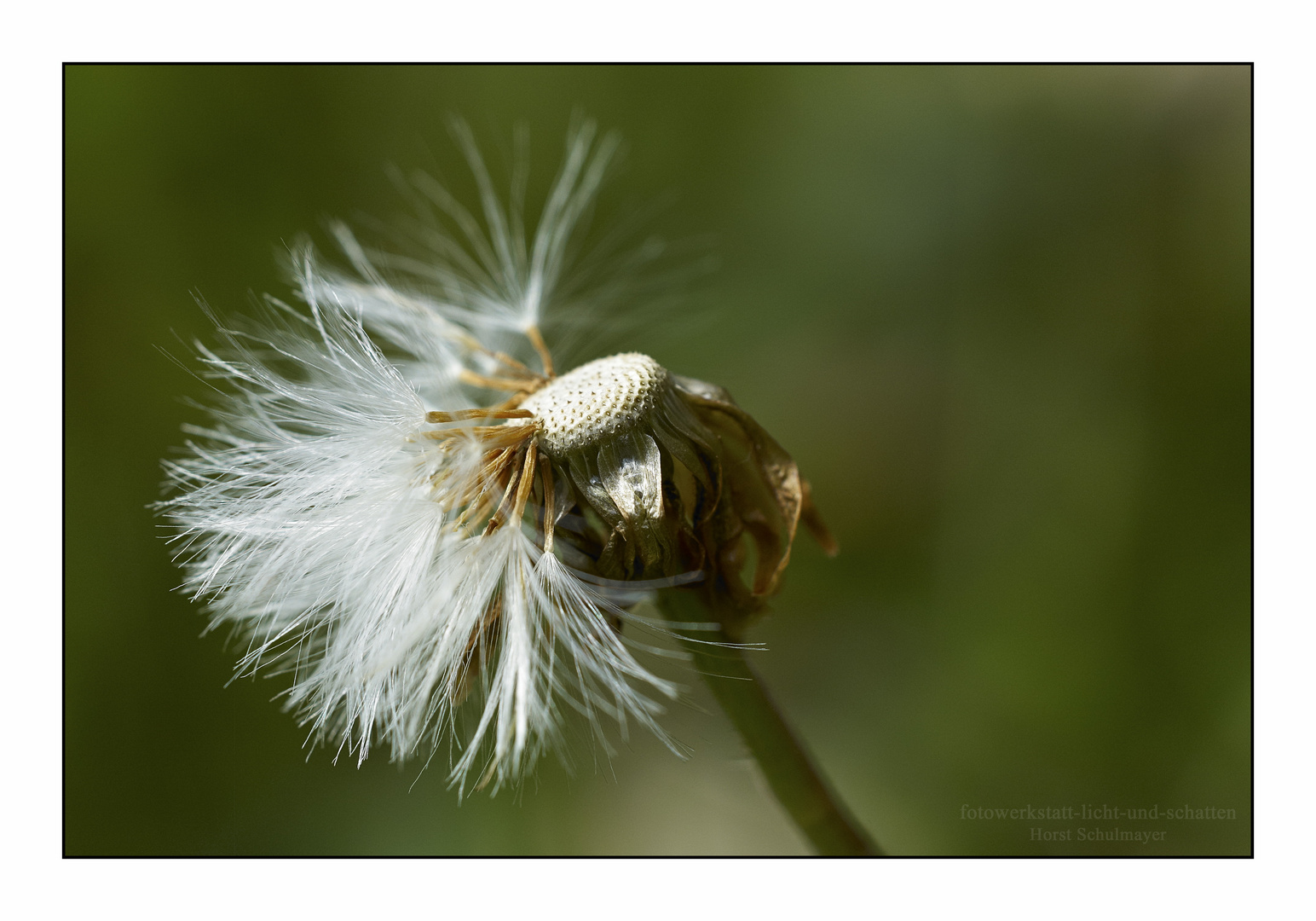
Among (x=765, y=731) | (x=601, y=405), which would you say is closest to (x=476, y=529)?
(x=601, y=405)

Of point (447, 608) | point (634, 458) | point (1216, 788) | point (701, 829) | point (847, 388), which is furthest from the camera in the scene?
point (847, 388)

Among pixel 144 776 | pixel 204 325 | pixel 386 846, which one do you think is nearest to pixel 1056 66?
pixel 204 325

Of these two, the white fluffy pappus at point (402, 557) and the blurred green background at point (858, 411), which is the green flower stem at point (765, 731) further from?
the blurred green background at point (858, 411)

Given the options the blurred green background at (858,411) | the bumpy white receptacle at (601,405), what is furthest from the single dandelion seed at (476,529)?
the blurred green background at (858,411)

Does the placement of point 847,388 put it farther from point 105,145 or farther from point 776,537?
point 105,145

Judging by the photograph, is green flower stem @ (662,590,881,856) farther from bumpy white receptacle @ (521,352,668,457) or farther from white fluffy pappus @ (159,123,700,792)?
bumpy white receptacle @ (521,352,668,457)

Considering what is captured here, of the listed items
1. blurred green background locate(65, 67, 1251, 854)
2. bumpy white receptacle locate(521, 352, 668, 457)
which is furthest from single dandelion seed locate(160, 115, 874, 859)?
blurred green background locate(65, 67, 1251, 854)
